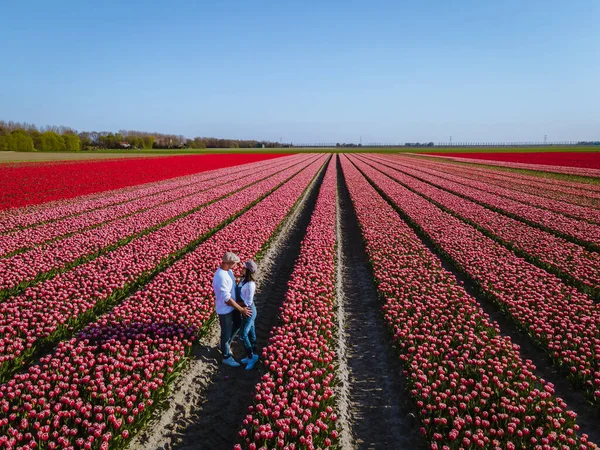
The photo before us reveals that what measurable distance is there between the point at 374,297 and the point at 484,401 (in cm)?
512

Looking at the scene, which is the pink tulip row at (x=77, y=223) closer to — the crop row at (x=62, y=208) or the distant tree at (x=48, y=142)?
the crop row at (x=62, y=208)

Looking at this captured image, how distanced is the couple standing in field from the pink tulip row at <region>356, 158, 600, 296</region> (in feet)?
30.7

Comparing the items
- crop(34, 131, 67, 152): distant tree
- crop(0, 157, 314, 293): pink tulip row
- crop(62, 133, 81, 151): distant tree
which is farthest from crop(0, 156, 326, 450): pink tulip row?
crop(62, 133, 81, 151): distant tree

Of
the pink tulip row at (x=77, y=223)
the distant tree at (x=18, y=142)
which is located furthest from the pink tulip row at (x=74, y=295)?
the distant tree at (x=18, y=142)

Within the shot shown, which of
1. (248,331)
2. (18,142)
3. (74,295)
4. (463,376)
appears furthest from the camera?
(18,142)

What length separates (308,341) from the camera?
7.00m

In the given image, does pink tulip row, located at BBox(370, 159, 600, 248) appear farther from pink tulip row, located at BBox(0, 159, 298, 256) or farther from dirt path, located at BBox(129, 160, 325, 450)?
pink tulip row, located at BBox(0, 159, 298, 256)

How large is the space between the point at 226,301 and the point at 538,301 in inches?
302

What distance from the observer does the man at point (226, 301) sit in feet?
21.1

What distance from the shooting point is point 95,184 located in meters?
31.2

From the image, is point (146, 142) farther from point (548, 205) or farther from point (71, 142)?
point (548, 205)

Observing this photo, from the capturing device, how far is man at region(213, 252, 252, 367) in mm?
6430

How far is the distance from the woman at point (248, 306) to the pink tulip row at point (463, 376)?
2922mm

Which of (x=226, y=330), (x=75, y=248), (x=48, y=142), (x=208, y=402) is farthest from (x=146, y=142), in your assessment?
(x=208, y=402)
